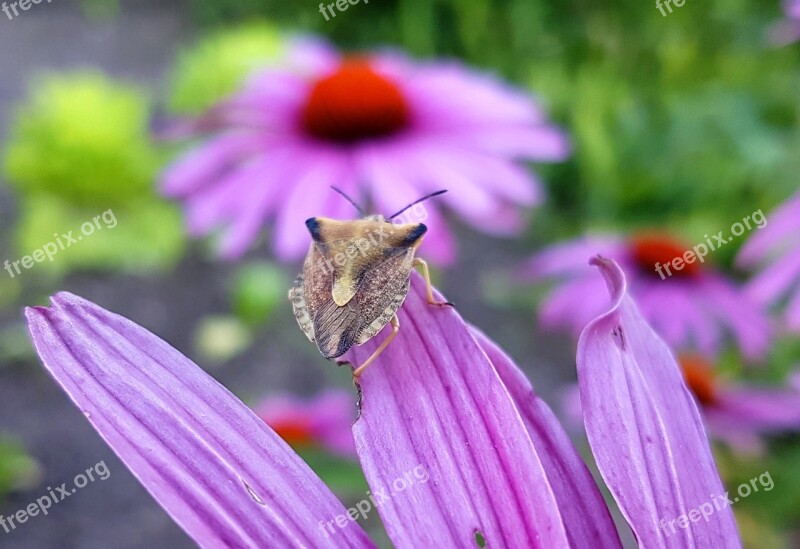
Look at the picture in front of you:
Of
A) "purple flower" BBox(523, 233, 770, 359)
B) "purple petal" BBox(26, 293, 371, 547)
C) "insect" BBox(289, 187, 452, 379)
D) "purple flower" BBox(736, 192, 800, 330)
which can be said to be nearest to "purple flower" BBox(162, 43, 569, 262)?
"purple flower" BBox(523, 233, 770, 359)

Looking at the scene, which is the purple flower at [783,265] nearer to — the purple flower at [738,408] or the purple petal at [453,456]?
the purple flower at [738,408]

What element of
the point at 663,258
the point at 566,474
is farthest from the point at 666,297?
the point at 566,474

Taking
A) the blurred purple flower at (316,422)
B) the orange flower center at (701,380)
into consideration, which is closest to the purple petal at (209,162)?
the blurred purple flower at (316,422)

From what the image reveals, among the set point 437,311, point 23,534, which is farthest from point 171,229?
point 437,311

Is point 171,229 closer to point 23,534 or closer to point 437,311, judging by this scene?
point 23,534

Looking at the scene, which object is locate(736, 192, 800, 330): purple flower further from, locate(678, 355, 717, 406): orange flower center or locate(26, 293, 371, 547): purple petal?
locate(26, 293, 371, 547): purple petal

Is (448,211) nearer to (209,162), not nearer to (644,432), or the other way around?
(209,162)
